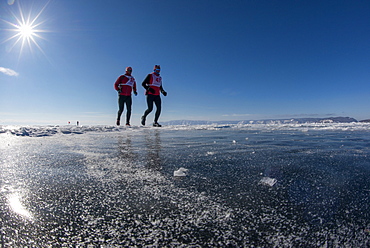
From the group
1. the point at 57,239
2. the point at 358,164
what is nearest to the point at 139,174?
the point at 57,239

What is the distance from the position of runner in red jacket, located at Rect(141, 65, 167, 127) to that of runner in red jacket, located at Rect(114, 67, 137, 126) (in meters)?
0.79

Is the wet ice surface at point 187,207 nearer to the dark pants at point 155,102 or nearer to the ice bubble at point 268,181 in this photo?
the ice bubble at point 268,181

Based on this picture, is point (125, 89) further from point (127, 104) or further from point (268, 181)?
point (268, 181)

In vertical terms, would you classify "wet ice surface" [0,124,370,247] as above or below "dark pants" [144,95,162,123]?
below

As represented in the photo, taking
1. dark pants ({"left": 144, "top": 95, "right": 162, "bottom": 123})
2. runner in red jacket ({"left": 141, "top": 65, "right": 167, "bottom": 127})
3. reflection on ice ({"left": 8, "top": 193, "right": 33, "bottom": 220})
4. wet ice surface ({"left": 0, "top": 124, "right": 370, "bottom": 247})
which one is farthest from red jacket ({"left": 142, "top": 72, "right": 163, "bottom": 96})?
reflection on ice ({"left": 8, "top": 193, "right": 33, "bottom": 220})

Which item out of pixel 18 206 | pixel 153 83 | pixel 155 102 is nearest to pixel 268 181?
pixel 18 206

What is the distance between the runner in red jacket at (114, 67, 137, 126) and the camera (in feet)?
26.0

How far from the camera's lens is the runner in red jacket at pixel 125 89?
26.0 ft

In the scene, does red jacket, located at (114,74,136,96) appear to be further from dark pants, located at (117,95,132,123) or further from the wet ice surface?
the wet ice surface

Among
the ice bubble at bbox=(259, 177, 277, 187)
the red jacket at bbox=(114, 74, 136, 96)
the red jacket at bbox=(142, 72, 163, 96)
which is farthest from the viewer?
the red jacket at bbox=(114, 74, 136, 96)

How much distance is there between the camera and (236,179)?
0.95 meters

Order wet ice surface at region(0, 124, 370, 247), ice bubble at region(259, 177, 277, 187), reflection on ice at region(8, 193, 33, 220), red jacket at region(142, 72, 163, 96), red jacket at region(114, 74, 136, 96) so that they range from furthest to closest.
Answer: red jacket at region(114, 74, 136, 96), red jacket at region(142, 72, 163, 96), ice bubble at region(259, 177, 277, 187), reflection on ice at region(8, 193, 33, 220), wet ice surface at region(0, 124, 370, 247)

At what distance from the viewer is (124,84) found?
26.3 ft

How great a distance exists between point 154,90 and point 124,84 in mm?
1348
